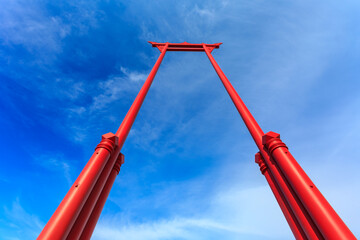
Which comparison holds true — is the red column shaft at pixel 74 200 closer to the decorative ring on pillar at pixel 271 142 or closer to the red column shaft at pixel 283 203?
the decorative ring on pillar at pixel 271 142

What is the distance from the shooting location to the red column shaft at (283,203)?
2.55 m

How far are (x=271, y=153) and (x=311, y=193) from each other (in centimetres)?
77

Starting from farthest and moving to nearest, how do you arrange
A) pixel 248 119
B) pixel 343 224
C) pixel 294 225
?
pixel 248 119 → pixel 294 225 → pixel 343 224

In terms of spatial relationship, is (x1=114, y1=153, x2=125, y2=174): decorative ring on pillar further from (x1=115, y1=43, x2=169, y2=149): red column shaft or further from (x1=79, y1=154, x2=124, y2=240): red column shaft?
(x1=115, y1=43, x2=169, y2=149): red column shaft

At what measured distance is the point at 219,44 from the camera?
7832mm

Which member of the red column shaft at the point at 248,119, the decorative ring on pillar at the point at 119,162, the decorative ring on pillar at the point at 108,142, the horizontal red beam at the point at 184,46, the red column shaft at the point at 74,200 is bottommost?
the red column shaft at the point at 74,200

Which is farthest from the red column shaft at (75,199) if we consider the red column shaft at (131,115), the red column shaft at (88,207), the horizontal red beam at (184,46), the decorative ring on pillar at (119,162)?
the horizontal red beam at (184,46)

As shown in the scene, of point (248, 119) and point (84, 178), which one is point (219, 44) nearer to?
point (248, 119)

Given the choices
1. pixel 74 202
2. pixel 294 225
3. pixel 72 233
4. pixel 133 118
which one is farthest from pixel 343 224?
pixel 133 118

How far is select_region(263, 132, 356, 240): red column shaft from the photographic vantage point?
180 centimetres

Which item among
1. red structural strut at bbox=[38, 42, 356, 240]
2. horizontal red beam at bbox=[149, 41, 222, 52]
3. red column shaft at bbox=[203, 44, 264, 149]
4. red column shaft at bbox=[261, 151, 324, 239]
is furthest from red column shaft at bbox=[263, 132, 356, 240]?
horizontal red beam at bbox=[149, 41, 222, 52]

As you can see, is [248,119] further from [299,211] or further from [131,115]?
[131,115]

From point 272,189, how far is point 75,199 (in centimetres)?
272

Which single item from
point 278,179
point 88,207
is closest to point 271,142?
point 278,179
